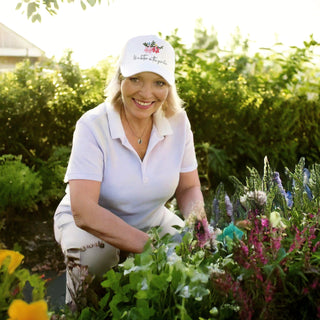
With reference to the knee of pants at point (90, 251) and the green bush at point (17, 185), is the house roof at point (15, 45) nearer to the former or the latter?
the green bush at point (17, 185)

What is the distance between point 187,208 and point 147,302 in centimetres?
131

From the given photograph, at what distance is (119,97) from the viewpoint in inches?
104

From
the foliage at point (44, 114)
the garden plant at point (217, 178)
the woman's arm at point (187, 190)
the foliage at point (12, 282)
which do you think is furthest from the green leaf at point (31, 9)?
the foliage at point (12, 282)

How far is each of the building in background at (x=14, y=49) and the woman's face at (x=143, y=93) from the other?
2.98 metres

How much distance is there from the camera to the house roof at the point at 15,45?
Result: 19.5 feet

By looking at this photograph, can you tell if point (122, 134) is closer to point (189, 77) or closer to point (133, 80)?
point (133, 80)

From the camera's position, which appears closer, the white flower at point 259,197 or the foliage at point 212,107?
the white flower at point 259,197

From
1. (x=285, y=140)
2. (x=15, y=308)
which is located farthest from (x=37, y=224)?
(x=15, y=308)

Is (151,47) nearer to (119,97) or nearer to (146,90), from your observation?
(146,90)

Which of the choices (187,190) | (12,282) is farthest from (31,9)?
(12,282)

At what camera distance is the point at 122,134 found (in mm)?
A: 2490

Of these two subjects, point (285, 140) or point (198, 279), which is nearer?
point (198, 279)

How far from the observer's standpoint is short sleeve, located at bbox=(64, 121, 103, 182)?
2.34 metres

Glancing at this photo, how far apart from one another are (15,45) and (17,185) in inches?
138
